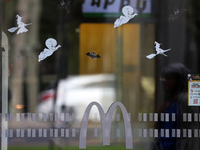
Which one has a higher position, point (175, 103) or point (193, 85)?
point (193, 85)

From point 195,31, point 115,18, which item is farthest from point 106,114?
point 195,31

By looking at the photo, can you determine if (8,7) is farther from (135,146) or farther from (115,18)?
(135,146)

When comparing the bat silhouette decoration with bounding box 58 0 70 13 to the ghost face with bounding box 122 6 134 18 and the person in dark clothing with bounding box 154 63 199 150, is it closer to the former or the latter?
the ghost face with bounding box 122 6 134 18

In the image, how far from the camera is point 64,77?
3463mm

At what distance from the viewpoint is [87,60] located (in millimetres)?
3449

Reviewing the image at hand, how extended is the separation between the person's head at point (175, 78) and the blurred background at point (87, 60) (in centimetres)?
6

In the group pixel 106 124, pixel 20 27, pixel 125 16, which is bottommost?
pixel 106 124

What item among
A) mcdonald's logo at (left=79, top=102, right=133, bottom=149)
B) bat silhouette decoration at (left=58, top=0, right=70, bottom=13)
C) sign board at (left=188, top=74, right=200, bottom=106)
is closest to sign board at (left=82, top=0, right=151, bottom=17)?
bat silhouette decoration at (left=58, top=0, right=70, bottom=13)

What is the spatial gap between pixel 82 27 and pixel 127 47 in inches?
20.0

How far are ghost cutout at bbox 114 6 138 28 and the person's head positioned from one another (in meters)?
0.65

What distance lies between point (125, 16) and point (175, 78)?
836 millimetres

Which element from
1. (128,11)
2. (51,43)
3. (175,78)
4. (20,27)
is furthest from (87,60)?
(175,78)

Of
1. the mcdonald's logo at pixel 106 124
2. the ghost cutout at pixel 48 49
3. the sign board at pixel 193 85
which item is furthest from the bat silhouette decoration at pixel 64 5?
the sign board at pixel 193 85

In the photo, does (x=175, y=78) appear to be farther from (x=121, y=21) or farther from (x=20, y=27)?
(x=20, y=27)
